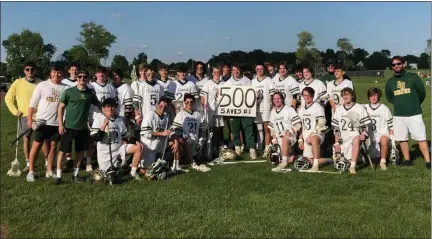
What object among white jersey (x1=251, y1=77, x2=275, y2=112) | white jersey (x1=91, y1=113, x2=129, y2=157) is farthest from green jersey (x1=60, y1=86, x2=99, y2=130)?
white jersey (x1=251, y1=77, x2=275, y2=112)

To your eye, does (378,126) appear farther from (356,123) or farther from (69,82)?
(69,82)

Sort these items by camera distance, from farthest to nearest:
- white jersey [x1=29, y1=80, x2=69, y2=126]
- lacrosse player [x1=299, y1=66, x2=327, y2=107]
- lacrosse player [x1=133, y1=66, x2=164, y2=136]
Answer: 1. lacrosse player [x1=299, y1=66, x2=327, y2=107]
2. lacrosse player [x1=133, y1=66, x2=164, y2=136]
3. white jersey [x1=29, y1=80, x2=69, y2=126]

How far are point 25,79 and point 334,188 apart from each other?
6.27 m

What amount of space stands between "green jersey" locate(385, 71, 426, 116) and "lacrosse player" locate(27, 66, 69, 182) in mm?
6507

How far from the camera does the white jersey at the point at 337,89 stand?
31.4ft

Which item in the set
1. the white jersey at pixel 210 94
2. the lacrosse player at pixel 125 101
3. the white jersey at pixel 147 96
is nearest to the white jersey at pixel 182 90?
the white jersey at pixel 210 94

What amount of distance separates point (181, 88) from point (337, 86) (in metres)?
3.47

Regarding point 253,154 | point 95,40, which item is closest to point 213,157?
point 253,154

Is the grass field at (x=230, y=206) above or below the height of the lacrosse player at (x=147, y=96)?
below

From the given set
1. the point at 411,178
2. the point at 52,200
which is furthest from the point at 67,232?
the point at 411,178

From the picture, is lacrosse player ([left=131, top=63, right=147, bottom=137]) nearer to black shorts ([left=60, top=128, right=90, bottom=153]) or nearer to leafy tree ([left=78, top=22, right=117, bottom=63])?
black shorts ([left=60, top=128, right=90, bottom=153])

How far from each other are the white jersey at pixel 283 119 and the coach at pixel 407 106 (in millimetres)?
2006

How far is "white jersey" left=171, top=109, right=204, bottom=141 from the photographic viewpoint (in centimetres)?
905

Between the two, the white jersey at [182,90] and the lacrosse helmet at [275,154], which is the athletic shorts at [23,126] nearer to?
the white jersey at [182,90]
